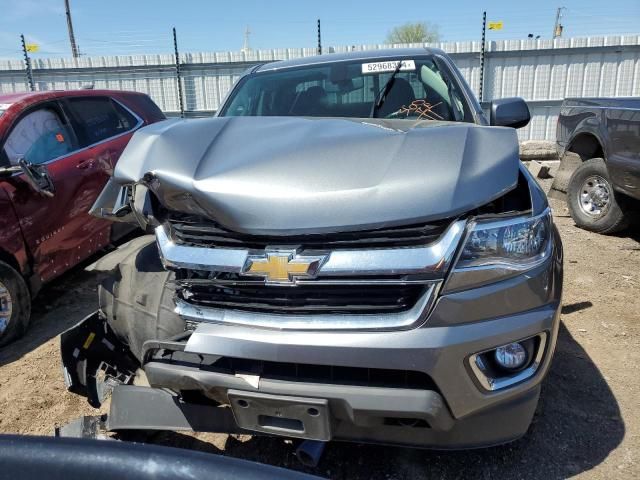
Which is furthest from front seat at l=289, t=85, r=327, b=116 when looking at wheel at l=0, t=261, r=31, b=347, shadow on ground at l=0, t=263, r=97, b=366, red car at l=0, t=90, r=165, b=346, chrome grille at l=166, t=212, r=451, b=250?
shadow on ground at l=0, t=263, r=97, b=366

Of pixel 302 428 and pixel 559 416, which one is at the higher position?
pixel 302 428

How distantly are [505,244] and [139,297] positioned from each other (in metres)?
1.60

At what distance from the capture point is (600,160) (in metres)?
5.99

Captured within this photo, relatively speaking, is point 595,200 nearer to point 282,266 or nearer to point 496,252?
point 496,252

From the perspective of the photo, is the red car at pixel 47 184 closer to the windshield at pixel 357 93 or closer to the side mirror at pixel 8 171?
the side mirror at pixel 8 171

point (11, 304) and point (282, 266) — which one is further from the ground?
point (282, 266)

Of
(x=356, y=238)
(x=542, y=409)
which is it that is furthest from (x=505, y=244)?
(x=542, y=409)

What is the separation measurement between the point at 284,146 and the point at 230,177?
0.29 metres

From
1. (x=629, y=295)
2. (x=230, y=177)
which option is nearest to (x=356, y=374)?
(x=230, y=177)

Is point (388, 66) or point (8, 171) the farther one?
point (8, 171)

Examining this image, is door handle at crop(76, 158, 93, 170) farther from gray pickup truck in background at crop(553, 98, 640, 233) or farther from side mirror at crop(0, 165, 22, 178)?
gray pickup truck in background at crop(553, 98, 640, 233)

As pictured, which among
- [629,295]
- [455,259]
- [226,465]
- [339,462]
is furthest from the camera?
[629,295]

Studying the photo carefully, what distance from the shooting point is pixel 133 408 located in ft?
7.40

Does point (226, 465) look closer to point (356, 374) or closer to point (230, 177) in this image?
point (356, 374)
